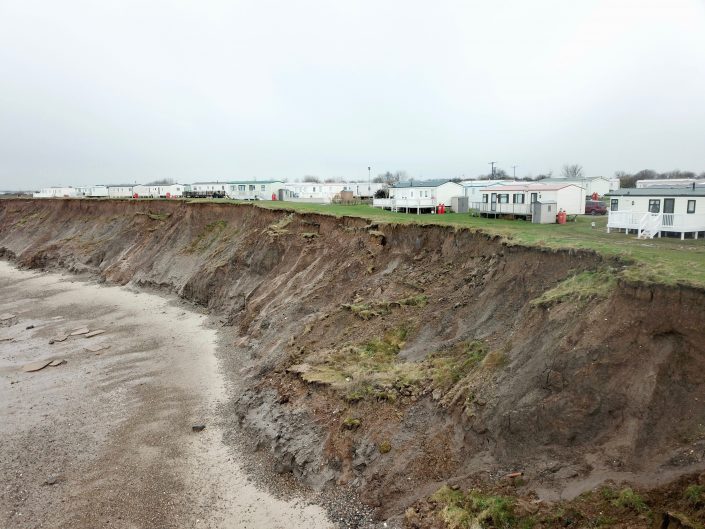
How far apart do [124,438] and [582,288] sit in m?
17.4

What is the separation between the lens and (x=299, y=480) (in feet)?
51.1

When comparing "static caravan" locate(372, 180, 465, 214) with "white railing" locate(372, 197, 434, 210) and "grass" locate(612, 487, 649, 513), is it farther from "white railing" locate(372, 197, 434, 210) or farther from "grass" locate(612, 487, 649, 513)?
"grass" locate(612, 487, 649, 513)

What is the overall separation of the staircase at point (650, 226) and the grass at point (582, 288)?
9.59 m

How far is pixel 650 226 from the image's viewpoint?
933 inches

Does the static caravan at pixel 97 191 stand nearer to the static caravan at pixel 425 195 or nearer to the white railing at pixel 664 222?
the static caravan at pixel 425 195

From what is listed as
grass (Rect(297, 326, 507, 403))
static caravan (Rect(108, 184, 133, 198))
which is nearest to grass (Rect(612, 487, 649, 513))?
grass (Rect(297, 326, 507, 403))

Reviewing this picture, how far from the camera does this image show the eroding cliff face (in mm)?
12102

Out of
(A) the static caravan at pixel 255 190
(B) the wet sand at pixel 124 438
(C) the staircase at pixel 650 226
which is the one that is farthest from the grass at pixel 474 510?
(A) the static caravan at pixel 255 190

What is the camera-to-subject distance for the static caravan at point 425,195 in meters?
42.3

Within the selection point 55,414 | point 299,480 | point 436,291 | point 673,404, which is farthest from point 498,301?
point 55,414

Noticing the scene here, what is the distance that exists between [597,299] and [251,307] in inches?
858

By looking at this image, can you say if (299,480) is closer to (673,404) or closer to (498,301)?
(498,301)

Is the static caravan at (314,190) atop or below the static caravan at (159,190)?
below

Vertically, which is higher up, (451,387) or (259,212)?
(259,212)
